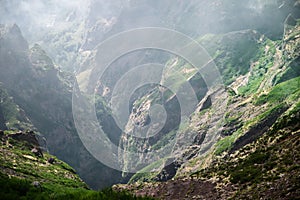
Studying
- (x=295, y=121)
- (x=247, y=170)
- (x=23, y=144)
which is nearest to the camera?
(x=247, y=170)

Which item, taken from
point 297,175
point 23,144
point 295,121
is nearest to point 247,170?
point 297,175

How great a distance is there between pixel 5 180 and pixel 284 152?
2276 inches

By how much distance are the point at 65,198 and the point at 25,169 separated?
39.1 meters

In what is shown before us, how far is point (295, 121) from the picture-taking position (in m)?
96.1

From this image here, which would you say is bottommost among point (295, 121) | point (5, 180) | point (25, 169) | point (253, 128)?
point (5, 180)

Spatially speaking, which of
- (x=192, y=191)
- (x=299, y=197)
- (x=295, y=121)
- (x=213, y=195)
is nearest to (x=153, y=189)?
(x=192, y=191)

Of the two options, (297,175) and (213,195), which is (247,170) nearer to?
(213,195)

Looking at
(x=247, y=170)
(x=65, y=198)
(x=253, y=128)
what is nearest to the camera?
(x=65, y=198)

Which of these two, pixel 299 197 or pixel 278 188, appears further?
pixel 278 188

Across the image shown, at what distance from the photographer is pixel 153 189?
96938mm

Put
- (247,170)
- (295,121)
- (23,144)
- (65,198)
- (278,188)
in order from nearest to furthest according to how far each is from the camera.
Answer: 1. (65,198)
2. (278,188)
3. (247,170)
4. (295,121)
5. (23,144)

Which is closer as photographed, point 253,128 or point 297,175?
point 297,175

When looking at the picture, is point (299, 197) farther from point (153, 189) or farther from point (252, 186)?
point (153, 189)

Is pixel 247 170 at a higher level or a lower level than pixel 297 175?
higher
